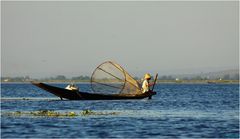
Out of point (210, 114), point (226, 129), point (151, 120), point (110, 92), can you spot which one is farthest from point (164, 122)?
point (110, 92)

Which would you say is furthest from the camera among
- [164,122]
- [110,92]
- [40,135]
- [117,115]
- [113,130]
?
[110,92]

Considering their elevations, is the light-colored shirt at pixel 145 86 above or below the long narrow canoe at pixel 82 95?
above

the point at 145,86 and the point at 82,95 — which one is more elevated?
the point at 145,86

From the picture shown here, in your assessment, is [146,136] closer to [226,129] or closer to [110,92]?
[226,129]

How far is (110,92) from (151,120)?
20907 millimetres

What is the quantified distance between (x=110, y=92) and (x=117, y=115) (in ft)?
58.8

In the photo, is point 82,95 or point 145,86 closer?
point 82,95

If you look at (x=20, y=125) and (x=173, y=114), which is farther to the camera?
(x=173, y=114)

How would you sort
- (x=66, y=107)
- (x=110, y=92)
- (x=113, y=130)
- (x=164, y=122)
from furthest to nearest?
(x=110, y=92)
(x=66, y=107)
(x=164, y=122)
(x=113, y=130)

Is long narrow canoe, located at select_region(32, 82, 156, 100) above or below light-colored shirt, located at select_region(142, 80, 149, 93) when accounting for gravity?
below

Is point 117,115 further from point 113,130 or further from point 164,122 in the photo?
point 113,130

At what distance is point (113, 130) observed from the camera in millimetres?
30984

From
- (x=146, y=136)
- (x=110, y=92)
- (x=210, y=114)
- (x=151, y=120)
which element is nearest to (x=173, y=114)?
(x=210, y=114)

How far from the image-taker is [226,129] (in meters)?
31.9
